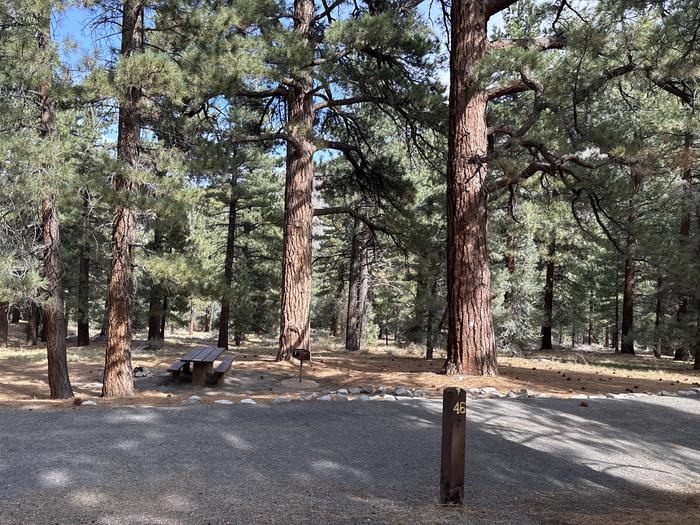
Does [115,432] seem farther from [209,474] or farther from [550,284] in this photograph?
[550,284]

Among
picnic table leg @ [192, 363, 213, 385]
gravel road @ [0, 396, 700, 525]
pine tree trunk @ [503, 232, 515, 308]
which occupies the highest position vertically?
pine tree trunk @ [503, 232, 515, 308]

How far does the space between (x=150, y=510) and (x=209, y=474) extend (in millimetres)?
719

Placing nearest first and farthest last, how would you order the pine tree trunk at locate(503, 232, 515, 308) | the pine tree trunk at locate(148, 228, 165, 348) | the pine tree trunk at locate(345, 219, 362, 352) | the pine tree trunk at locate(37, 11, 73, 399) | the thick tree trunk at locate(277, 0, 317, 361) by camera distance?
the pine tree trunk at locate(37, 11, 73, 399)
the thick tree trunk at locate(277, 0, 317, 361)
the pine tree trunk at locate(503, 232, 515, 308)
the pine tree trunk at locate(148, 228, 165, 348)
the pine tree trunk at locate(345, 219, 362, 352)

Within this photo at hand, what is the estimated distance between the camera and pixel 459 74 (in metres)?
9.19

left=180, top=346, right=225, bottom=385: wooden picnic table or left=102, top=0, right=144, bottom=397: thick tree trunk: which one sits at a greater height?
left=102, top=0, right=144, bottom=397: thick tree trunk

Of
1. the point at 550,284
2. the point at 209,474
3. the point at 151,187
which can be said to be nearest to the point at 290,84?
the point at 151,187

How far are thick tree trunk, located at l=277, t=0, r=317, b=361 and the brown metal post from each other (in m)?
8.85

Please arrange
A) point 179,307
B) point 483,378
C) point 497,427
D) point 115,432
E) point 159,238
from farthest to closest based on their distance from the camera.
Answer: point 179,307 < point 159,238 < point 483,378 < point 497,427 < point 115,432

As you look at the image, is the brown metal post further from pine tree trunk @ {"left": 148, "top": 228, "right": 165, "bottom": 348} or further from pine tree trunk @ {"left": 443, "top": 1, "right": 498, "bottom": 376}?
pine tree trunk @ {"left": 148, "top": 228, "right": 165, "bottom": 348}

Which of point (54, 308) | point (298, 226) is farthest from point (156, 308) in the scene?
point (54, 308)

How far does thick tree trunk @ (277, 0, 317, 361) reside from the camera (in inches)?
473

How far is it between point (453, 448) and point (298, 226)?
9.33m

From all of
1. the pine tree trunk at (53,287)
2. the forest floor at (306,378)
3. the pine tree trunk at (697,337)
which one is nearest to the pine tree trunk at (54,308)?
the pine tree trunk at (53,287)

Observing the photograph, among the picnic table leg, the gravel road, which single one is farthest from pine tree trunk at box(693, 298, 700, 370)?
the picnic table leg
